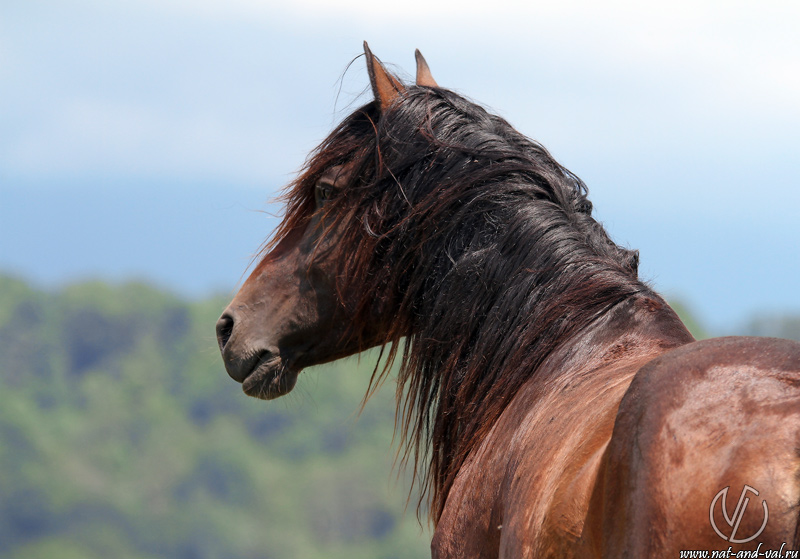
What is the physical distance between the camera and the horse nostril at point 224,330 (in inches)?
141

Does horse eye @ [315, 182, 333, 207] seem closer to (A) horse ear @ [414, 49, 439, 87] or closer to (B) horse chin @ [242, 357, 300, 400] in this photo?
(B) horse chin @ [242, 357, 300, 400]

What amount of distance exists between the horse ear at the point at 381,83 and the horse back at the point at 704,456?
1.82 meters

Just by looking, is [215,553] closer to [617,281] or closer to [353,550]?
[353,550]

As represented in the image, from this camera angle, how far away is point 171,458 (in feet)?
258

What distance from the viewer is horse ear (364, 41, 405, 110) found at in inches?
135

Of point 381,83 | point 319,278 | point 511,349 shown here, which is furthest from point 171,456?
point 511,349

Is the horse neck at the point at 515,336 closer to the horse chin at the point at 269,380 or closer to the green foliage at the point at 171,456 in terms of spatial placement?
the horse chin at the point at 269,380

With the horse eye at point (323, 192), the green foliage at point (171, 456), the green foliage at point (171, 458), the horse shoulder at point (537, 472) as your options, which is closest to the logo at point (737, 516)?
the horse shoulder at point (537, 472)

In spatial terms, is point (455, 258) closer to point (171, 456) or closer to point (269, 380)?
point (269, 380)

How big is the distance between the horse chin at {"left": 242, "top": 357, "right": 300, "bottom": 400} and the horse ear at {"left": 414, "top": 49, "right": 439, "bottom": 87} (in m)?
1.42

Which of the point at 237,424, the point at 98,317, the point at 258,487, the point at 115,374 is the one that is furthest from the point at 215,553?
the point at 98,317

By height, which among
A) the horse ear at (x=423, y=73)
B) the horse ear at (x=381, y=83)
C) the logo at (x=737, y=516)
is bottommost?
the logo at (x=737, y=516)

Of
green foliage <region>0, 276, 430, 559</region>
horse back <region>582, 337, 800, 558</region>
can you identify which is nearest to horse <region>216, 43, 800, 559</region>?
horse back <region>582, 337, 800, 558</region>

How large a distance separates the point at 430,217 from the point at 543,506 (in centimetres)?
124
